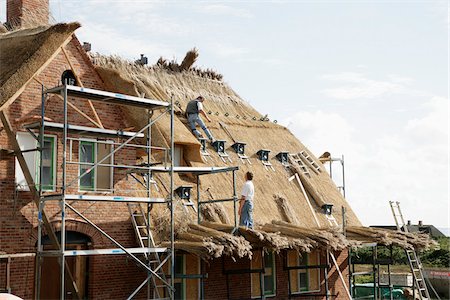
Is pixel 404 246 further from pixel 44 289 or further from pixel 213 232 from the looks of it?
pixel 44 289

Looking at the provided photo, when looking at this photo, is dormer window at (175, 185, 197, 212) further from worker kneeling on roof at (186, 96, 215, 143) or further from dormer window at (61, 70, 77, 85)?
dormer window at (61, 70, 77, 85)

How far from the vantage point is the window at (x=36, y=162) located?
50.6 feet

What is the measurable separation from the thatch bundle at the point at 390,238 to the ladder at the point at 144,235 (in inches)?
307

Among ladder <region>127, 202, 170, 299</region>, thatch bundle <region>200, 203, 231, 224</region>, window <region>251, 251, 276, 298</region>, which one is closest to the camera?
ladder <region>127, 202, 170, 299</region>

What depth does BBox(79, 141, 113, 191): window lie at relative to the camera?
16766 mm

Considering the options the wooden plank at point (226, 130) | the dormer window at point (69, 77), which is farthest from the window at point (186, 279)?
the wooden plank at point (226, 130)

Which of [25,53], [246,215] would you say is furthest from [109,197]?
[246,215]

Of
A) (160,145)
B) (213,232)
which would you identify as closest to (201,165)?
(160,145)

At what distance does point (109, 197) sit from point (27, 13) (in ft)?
22.9

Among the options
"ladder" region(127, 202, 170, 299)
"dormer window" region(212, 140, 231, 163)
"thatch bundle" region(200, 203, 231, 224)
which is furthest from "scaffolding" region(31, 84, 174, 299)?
"dormer window" region(212, 140, 231, 163)

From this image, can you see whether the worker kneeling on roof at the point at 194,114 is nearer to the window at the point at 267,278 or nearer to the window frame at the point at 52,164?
the window at the point at 267,278

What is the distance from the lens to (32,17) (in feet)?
62.3

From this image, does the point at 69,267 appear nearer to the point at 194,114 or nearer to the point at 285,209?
the point at 194,114

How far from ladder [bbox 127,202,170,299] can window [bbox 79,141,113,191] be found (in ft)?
2.90
